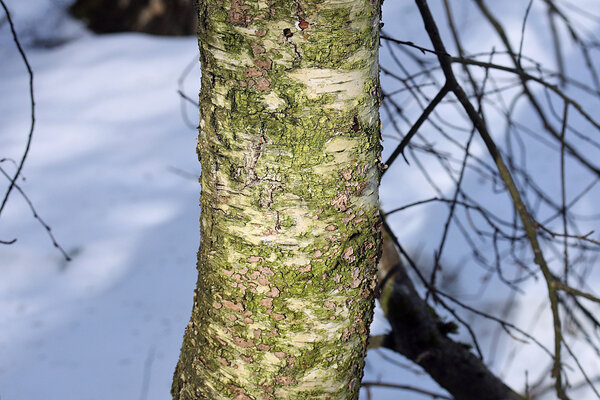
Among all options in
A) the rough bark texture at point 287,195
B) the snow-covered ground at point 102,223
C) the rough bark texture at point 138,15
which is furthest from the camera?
the rough bark texture at point 138,15

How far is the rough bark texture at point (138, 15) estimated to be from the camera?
4.50 metres

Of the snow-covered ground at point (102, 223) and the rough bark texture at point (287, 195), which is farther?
the snow-covered ground at point (102, 223)

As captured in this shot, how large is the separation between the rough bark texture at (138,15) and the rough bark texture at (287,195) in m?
4.17

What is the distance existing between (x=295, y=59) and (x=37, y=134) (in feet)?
11.1

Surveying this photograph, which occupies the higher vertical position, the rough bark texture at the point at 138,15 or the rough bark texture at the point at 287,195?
the rough bark texture at the point at 138,15

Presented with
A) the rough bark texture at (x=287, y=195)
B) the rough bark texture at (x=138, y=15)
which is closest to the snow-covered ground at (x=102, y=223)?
the rough bark texture at (x=138, y=15)

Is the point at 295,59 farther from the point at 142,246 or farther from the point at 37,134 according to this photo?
the point at 37,134

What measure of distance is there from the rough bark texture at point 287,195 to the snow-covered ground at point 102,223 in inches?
75.7

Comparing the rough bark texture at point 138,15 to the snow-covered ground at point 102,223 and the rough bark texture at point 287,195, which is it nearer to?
the snow-covered ground at point 102,223

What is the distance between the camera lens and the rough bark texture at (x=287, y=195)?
1.87 feet

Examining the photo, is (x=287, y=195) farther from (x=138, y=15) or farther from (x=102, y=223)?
(x=138, y=15)

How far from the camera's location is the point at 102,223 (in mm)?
3057

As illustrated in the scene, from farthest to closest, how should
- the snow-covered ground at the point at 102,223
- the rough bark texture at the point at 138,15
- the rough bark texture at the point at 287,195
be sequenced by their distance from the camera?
the rough bark texture at the point at 138,15 → the snow-covered ground at the point at 102,223 → the rough bark texture at the point at 287,195

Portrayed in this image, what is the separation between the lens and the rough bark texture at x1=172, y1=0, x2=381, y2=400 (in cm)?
57
